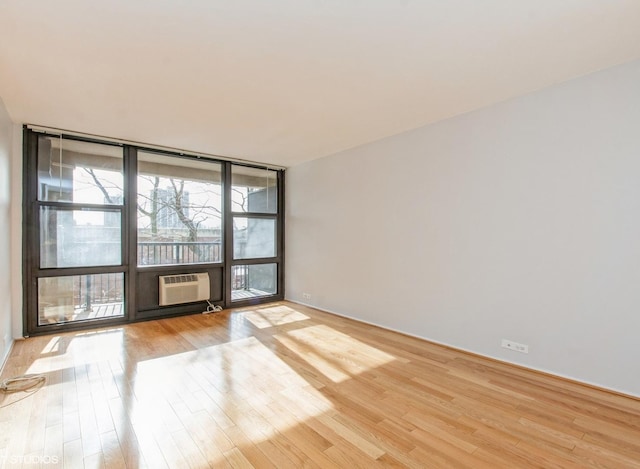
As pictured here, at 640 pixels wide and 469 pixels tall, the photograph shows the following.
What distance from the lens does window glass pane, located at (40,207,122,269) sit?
3.88 metres

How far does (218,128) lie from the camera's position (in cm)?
379

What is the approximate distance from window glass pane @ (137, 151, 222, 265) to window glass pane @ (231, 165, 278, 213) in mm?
286

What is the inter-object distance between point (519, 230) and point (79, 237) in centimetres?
511

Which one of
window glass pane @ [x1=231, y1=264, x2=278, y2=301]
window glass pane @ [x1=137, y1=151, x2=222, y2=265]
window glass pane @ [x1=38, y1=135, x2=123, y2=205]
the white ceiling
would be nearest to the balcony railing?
window glass pane @ [x1=137, y1=151, x2=222, y2=265]

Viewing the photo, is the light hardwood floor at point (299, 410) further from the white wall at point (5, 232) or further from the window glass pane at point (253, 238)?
the window glass pane at point (253, 238)

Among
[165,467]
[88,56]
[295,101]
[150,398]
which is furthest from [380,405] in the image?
[88,56]

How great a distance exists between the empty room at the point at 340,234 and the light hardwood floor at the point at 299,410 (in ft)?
0.06

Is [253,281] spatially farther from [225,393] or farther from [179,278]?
[225,393]

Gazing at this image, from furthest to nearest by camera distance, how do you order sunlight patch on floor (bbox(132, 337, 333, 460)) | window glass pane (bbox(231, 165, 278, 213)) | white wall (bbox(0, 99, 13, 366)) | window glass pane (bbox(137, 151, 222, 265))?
1. window glass pane (bbox(231, 165, 278, 213))
2. window glass pane (bbox(137, 151, 222, 265))
3. white wall (bbox(0, 99, 13, 366))
4. sunlight patch on floor (bbox(132, 337, 333, 460))

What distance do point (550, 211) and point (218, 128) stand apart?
3568 millimetres

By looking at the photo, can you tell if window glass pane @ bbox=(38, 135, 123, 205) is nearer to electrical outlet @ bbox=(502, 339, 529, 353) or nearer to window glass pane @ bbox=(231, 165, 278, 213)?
window glass pane @ bbox=(231, 165, 278, 213)

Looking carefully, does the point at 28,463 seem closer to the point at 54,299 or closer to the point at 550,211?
the point at 54,299

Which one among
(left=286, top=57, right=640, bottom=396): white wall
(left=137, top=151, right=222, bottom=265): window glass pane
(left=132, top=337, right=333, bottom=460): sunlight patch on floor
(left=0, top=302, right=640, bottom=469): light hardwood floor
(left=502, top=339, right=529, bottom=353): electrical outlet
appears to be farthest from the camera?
(left=137, top=151, right=222, bottom=265): window glass pane

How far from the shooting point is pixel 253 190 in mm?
5621
